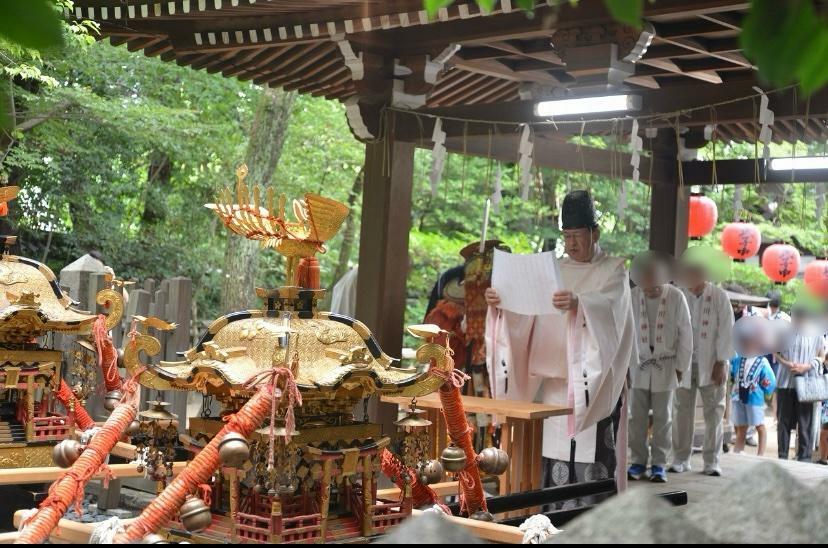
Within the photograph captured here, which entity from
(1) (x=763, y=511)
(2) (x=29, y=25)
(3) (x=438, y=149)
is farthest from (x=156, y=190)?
(2) (x=29, y=25)

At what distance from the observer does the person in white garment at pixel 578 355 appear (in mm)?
8047

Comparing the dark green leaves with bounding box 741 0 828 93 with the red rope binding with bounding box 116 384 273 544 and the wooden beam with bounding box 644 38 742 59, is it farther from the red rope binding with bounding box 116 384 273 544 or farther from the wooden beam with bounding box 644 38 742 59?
the wooden beam with bounding box 644 38 742 59

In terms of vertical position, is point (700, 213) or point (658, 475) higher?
point (700, 213)

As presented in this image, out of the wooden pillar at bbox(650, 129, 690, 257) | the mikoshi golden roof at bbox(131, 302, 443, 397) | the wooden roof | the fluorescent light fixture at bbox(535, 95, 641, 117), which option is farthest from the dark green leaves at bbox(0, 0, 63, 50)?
the wooden pillar at bbox(650, 129, 690, 257)

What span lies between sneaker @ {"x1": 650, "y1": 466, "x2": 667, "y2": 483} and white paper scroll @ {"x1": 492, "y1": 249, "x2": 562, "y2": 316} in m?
2.66

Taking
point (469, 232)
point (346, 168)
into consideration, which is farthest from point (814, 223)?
point (346, 168)

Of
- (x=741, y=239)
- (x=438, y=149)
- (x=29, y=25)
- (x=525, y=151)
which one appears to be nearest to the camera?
(x=29, y=25)

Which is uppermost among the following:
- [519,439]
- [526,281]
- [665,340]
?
[526,281]

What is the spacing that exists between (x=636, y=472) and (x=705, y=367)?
137 cm

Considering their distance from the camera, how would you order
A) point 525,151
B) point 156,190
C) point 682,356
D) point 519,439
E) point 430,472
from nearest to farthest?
point 430,472 → point 519,439 → point 525,151 → point 682,356 → point 156,190

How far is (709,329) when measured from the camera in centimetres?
1064

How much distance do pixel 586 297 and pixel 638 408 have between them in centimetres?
275

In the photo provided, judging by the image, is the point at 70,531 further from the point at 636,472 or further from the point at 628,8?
the point at 636,472

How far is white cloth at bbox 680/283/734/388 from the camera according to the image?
10.6m
